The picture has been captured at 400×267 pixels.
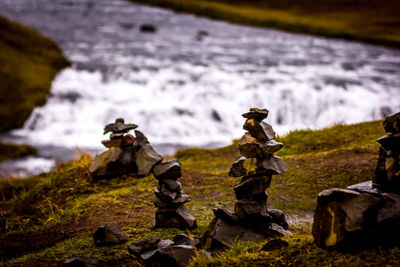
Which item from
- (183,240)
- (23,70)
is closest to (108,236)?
(183,240)

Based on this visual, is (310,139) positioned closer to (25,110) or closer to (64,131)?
(64,131)

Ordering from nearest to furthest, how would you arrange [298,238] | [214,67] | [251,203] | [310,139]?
[298,238]
[251,203]
[310,139]
[214,67]

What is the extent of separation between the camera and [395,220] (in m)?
3.94

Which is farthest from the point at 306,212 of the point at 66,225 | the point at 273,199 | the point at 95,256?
the point at 66,225

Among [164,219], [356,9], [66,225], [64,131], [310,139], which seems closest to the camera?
[164,219]

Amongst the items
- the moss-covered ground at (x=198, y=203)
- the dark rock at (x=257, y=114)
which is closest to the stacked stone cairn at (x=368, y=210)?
the moss-covered ground at (x=198, y=203)

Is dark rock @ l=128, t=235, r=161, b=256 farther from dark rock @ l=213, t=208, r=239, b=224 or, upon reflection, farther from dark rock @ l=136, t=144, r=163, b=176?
dark rock @ l=136, t=144, r=163, b=176

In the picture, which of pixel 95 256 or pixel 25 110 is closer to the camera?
pixel 95 256

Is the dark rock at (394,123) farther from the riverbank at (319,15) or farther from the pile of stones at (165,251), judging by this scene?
the riverbank at (319,15)

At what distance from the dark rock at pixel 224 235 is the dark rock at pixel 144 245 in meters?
0.65

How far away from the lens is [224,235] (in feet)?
16.8

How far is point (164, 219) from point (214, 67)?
2351cm

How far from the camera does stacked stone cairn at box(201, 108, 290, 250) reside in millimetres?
5109

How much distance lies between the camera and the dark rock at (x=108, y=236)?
579 centimetres
